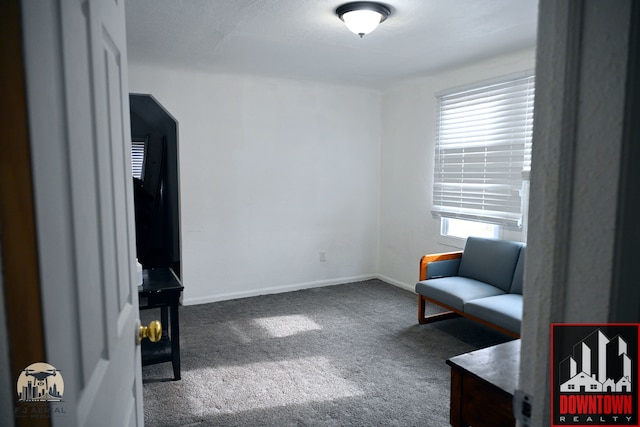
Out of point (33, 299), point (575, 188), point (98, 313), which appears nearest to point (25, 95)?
point (33, 299)

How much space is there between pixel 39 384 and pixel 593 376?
78cm

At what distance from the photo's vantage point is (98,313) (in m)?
0.73

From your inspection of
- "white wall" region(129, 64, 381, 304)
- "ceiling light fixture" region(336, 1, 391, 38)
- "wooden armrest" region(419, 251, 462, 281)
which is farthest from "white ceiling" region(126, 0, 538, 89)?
"wooden armrest" region(419, 251, 462, 281)

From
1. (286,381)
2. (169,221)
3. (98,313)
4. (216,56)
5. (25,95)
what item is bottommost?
(286,381)

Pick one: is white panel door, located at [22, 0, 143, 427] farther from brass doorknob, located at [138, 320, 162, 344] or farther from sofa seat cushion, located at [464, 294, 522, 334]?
sofa seat cushion, located at [464, 294, 522, 334]

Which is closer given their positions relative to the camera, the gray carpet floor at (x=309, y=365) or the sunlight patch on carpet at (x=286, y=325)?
the gray carpet floor at (x=309, y=365)

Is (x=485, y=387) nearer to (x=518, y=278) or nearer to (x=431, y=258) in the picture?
(x=518, y=278)

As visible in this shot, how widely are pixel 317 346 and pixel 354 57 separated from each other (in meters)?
2.49

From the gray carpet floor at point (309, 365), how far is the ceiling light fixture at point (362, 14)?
7.47 feet

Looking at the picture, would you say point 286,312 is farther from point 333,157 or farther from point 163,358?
point 333,157

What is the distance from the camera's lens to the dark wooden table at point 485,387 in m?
1.43

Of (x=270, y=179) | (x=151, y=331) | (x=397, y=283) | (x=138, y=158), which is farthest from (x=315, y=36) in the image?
(x=397, y=283)

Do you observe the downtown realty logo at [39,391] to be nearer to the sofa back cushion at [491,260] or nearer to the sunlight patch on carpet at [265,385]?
the sunlight patch on carpet at [265,385]

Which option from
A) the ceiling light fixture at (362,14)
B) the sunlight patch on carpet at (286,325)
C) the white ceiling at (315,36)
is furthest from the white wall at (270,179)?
the ceiling light fixture at (362,14)
